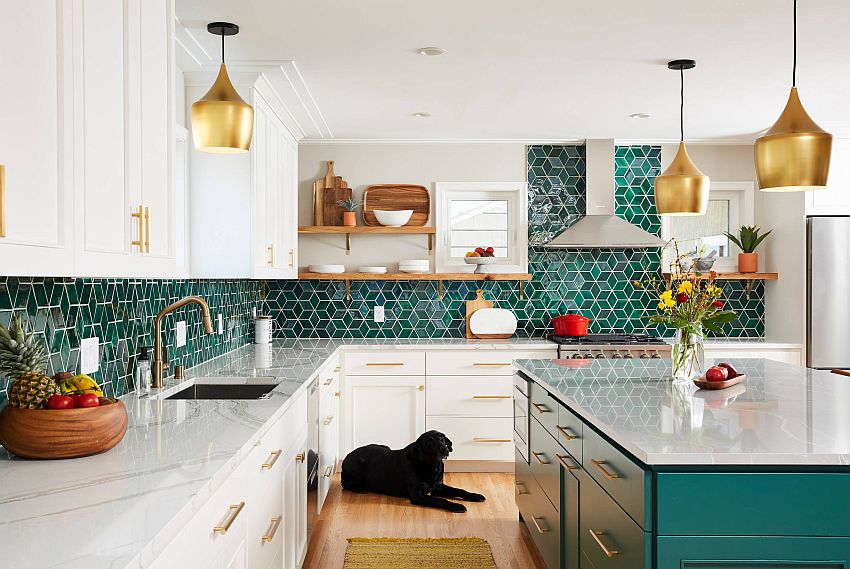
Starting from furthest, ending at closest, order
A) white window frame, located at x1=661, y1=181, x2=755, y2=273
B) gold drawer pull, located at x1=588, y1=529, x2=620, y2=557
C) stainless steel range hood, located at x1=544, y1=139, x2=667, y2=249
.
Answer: white window frame, located at x1=661, y1=181, x2=755, y2=273, stainless steel range hood, located at x1=544, y1=139, x2=667, y2=249, gold drawer pull, located at x1=588, y1=529, x2=620, y2=557

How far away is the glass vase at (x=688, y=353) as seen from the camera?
314 cm

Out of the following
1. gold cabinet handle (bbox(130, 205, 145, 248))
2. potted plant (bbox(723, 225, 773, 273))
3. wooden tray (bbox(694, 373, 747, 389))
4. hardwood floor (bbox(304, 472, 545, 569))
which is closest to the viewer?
gold cabinet handle (bbox(130, 205, 145, 248))

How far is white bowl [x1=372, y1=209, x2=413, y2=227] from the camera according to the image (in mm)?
5582

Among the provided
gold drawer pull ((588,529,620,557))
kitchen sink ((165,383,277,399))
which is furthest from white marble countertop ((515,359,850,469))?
kitchen sink ((165,383,277,399))

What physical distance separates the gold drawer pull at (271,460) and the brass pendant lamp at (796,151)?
6.08ft

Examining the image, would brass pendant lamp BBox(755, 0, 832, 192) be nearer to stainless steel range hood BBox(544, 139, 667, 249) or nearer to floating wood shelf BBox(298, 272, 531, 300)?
stainless steel range hood BBox(544, 139, 667, 249)

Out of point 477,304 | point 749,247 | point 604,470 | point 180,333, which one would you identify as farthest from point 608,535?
point 749,247

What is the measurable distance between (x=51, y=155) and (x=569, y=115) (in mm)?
3855

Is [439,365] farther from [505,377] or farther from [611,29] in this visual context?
[611,29]

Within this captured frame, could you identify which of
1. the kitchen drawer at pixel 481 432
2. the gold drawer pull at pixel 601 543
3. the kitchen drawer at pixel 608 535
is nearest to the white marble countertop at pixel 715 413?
the kitchen drawer at pixel 608 535

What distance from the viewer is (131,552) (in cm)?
119

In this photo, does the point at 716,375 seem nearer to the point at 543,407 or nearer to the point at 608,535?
the point at 543,407

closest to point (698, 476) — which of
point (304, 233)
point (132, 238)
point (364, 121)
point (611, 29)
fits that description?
point (132, 238)

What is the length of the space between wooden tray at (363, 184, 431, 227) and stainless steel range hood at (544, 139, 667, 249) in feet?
3.29
